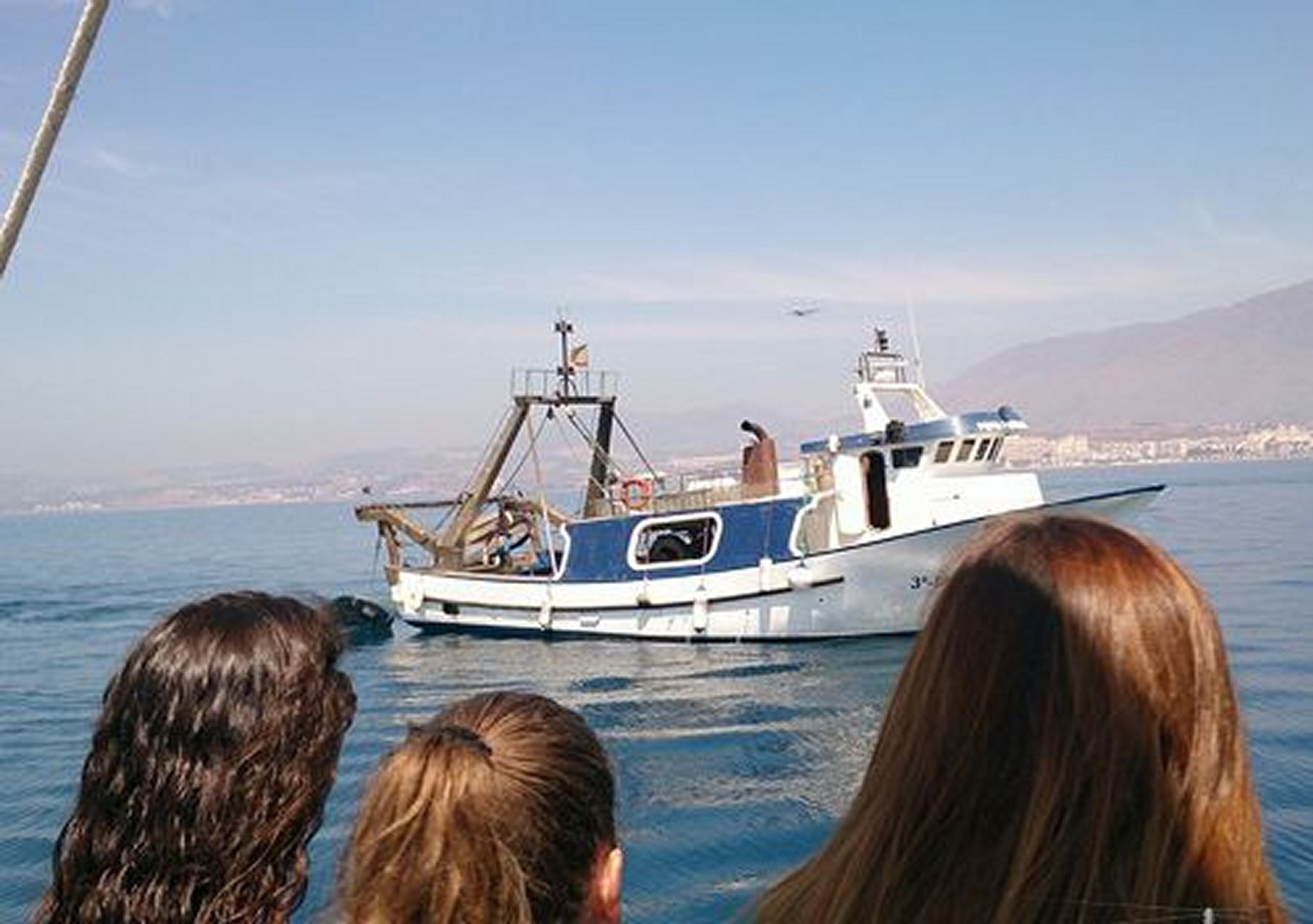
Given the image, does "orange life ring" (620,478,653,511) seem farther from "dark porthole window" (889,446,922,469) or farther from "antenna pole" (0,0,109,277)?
"antenna pole" (0,0,109,277)

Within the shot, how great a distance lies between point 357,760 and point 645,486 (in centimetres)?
1048

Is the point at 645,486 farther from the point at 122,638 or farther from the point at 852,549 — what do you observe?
the point at 122,638

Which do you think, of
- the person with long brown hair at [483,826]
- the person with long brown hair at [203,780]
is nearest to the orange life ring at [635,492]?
the person with long brown hair at [203,780]

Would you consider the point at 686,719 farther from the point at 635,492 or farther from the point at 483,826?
the point at 483,826

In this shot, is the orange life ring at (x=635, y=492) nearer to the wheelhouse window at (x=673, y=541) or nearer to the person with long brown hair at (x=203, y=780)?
the wheelhouse window at (x=673, y=541)

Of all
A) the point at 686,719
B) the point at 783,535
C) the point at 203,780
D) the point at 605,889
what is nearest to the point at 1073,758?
the point at 605,889

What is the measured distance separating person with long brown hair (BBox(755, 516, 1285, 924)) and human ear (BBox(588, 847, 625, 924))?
58cm

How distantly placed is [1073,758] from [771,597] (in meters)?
19.8

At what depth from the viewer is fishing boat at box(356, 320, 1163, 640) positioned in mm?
20797

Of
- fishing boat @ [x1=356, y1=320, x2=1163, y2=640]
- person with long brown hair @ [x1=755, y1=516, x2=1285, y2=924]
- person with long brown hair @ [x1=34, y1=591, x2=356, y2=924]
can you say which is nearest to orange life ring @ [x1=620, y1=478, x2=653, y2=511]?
fishing boat @ [x1=356, y1=320, x2=1163, y2=640]

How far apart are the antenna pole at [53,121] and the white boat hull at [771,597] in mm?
17679

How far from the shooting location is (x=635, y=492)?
24.1m

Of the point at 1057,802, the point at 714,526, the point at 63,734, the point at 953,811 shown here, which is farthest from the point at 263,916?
the point at 714,526

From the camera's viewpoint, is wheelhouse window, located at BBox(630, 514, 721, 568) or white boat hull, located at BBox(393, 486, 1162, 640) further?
wheelhouse window, located at BBox(630, 514, 721, 568)
